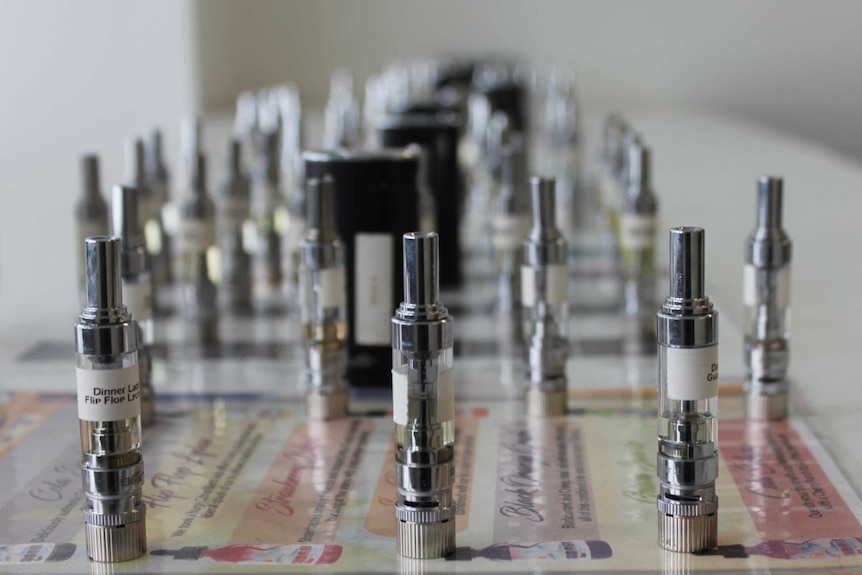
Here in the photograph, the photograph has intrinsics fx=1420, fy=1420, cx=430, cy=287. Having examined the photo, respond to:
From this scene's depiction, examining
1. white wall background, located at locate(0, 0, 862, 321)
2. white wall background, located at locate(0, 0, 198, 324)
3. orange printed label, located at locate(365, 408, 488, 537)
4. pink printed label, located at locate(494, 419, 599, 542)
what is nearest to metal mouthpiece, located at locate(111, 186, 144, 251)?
orange printed label, located at locate(365, 408, 488, 537)

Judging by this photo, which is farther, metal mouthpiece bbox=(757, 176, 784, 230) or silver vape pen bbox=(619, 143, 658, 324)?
silver vape pen bbox=(619, 143, 658, 324)

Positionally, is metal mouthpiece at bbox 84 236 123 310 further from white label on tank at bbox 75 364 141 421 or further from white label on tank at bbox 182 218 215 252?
white label on tank at bbox 182 218 215 252

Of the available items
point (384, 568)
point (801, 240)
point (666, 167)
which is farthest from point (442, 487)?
Answer: point (666, 167)

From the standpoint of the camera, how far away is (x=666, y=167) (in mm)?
4297

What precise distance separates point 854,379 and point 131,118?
438 centimetres

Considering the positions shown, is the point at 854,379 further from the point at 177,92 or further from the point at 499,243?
the point at 177,92

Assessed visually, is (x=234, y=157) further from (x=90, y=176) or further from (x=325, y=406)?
(x=325, y=406)

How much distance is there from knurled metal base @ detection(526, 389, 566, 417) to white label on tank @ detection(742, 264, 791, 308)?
0.27 m

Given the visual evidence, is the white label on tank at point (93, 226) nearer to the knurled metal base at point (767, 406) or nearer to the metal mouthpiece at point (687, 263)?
the knurled metal base at point (767, 406)

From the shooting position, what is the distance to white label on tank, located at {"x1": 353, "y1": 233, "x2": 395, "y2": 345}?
1.99 meters

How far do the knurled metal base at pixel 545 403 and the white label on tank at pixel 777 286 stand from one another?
270mm

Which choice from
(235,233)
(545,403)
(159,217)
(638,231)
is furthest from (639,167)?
(159,217)

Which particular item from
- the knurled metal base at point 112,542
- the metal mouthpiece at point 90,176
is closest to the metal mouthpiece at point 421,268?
the knurled metal base at point 112,542

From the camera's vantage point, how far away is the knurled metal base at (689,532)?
4.34 ft
